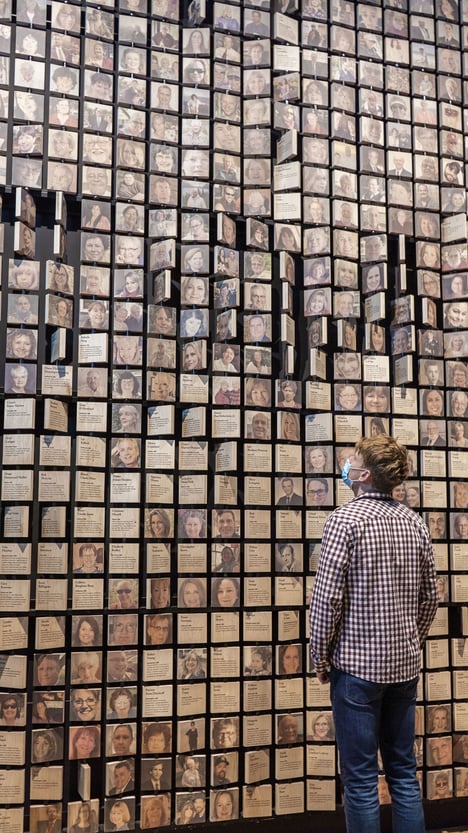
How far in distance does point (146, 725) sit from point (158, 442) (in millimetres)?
1376

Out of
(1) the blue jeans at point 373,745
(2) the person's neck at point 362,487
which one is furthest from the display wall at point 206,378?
(1) the blue jeans at point 373,745

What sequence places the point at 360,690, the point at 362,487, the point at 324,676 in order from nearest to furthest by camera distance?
1. the point at 360,690
2. the point at 324,676
3. the point at 362,487

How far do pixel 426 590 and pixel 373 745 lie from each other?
0.64m

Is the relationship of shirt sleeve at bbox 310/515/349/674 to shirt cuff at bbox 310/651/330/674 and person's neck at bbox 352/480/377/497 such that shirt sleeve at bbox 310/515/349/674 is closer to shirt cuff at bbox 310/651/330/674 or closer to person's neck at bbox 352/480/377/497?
shirt cuff at bbox 310/651/330/674

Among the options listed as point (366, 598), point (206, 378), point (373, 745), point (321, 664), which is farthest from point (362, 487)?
point (206, 378)

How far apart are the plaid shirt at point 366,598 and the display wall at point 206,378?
116 centimetres

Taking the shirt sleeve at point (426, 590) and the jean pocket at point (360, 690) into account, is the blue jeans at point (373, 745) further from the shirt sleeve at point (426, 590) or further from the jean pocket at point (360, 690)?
the shirt sleeve at point (426, 590)

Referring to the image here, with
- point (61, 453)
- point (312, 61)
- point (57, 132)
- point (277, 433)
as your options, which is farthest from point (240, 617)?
point (312, 61)

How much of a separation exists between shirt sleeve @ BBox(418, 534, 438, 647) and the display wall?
1.02 m

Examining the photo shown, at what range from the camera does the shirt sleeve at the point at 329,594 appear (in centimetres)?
304

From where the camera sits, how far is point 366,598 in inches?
121

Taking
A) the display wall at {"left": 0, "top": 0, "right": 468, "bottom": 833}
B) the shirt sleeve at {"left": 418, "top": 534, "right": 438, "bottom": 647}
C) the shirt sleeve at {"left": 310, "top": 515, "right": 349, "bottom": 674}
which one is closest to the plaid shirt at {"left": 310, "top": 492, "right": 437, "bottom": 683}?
the shirt sleeve at {"left": 310, "top": 515, "right": 349, "bottom": 674}

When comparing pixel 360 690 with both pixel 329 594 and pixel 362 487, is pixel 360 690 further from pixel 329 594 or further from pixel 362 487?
pixel 362 487

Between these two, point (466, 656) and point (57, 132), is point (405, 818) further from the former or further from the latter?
point (57, 132)
